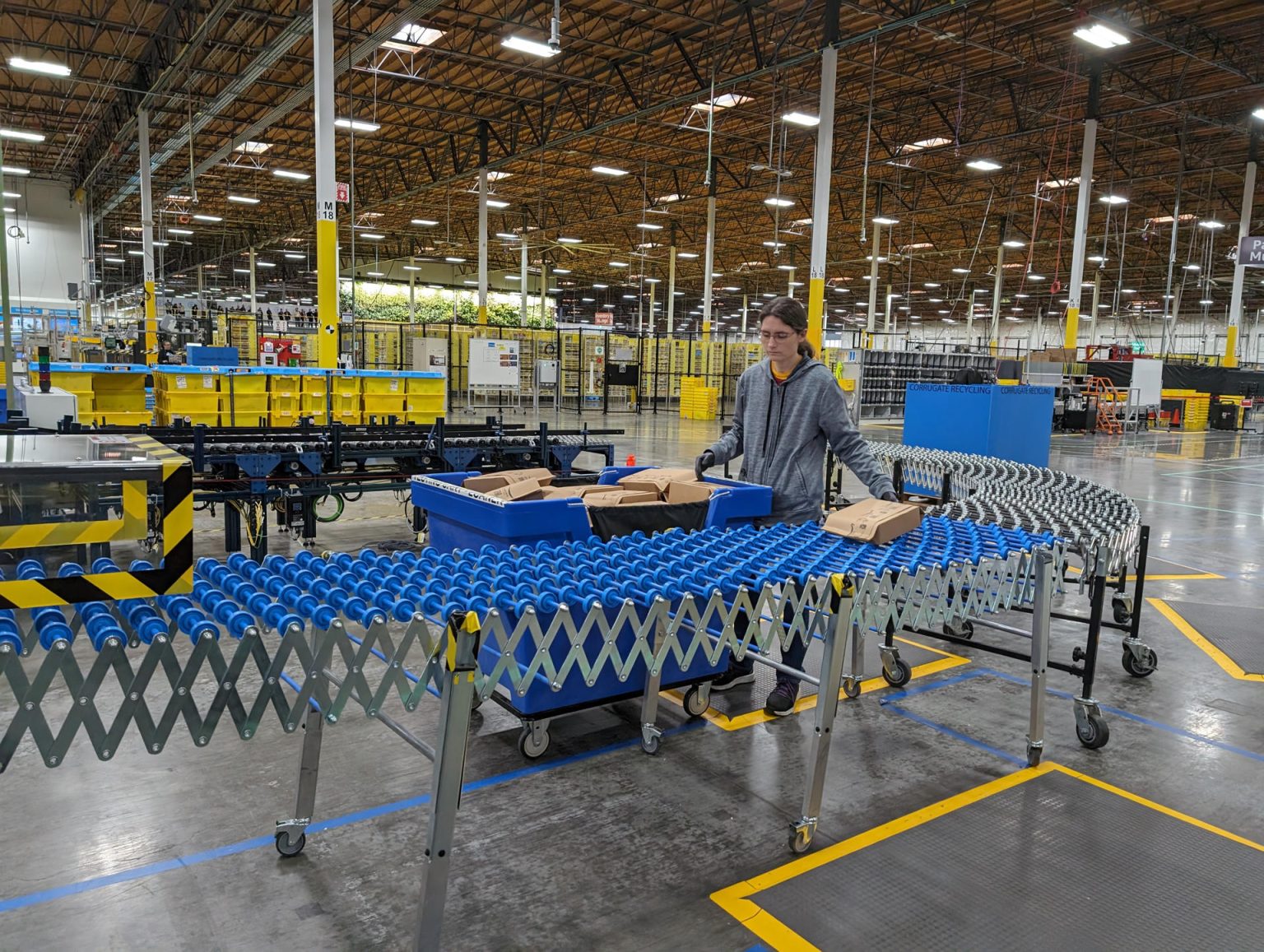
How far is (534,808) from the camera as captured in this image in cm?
333

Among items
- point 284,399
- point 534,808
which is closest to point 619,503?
point 534,808

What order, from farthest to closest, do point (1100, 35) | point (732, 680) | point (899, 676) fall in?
point (1100, 35)
point (899, 676)
point (732, 680)

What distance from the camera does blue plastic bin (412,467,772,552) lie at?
368cm

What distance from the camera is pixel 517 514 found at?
363cm

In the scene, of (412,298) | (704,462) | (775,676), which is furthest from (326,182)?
(412,298)

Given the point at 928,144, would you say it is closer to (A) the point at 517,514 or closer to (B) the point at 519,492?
(B) the point at 519,492

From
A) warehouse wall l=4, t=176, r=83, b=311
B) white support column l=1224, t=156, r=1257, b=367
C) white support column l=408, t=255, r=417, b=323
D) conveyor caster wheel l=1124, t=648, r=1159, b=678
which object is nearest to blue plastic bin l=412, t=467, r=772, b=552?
conveyor caster wheel l=1124, t=648, r=1159, b=678

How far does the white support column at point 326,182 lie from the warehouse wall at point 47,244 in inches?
Answer: 961

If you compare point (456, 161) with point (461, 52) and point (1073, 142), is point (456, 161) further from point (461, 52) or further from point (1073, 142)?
point (1073, 142)

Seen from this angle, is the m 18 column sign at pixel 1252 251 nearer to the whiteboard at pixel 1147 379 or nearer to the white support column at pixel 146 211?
the whiteboard at pixel 1147 379

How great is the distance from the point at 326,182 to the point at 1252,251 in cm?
2446

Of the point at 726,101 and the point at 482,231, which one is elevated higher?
the point at 726,101

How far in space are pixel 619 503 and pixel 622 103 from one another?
21.6 m

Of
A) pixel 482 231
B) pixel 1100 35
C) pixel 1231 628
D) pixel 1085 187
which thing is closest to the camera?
pixel 1231 628
